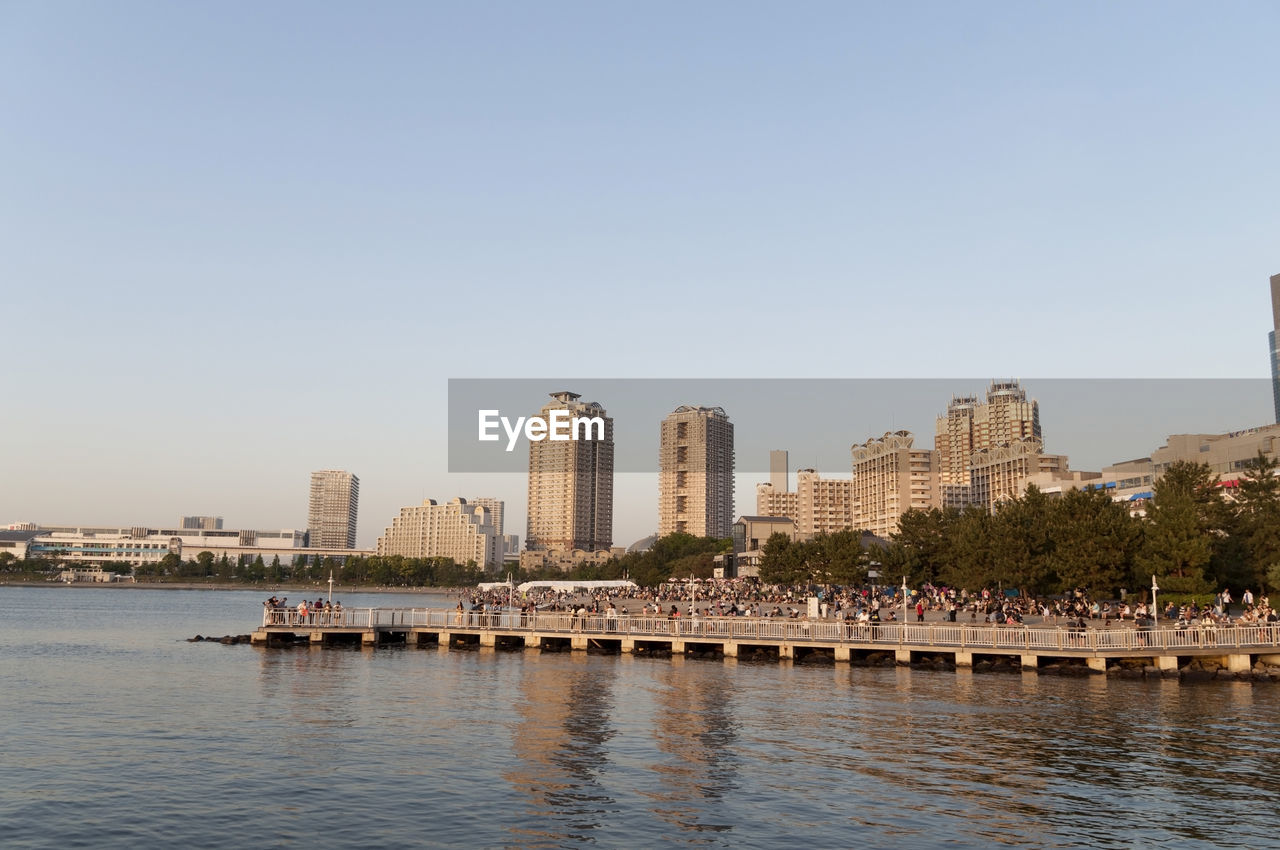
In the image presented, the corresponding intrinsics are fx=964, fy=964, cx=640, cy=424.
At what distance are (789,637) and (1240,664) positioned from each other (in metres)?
20.8

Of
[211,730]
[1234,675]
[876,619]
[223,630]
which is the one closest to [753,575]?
Result: [223,630]

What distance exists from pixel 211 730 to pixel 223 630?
57.0 m

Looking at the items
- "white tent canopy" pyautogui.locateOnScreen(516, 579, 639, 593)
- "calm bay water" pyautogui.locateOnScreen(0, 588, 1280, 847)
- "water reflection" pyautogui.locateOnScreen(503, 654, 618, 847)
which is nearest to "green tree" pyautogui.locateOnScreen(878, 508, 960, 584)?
"white tent canopy" pyautogui.locateOnScreen(516, 579, 639, 593)

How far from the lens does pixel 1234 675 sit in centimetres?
4291

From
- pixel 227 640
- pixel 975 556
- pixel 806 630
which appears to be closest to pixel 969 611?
pixel 975 556

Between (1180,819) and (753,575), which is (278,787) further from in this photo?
(753,575)

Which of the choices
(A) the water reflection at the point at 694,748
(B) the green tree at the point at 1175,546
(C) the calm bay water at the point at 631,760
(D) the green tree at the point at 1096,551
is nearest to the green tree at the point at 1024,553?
(D) the green tree at the point at 1096,551

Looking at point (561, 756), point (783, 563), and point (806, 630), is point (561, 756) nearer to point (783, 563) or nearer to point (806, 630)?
point (806, 630)

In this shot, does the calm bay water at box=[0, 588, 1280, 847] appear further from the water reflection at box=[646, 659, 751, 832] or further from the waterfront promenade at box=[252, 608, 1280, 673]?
the waterfront promenade at box=[252, 608, 1280, 673]

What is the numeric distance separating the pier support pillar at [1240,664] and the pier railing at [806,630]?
1.66ft

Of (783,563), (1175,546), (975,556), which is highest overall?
(1175,546)

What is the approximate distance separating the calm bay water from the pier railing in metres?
2.72

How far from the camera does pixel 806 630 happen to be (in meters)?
51.6

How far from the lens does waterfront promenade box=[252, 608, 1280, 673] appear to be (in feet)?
144
